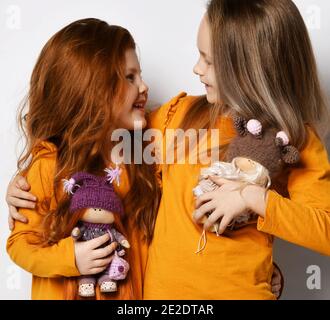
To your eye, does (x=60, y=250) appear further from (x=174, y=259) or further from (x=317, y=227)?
(x=317, y=227)

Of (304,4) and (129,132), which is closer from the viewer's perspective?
(129,132)

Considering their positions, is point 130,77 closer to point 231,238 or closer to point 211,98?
point 211,98

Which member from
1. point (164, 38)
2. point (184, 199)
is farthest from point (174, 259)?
point (164, 38)

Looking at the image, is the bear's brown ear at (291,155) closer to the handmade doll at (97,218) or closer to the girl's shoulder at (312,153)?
the girl's shoulder at (312,153)

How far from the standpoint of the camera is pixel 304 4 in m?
1.63

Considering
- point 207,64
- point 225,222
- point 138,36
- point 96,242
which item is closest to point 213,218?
point 225,222

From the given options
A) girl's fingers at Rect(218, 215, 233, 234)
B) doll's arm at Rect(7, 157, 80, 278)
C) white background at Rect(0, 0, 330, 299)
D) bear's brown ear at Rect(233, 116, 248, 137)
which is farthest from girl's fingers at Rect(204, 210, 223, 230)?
white background at Rect(0, 0, 330, 299)

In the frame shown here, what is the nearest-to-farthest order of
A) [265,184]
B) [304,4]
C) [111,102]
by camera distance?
[265,184], [111,102], [304,4]

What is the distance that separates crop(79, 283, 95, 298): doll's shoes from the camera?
50.6 inches

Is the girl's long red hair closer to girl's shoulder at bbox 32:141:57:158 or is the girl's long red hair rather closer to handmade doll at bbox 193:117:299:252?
girl's shoulder at bbox 32:141:57:158

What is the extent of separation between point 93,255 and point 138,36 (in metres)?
0.62

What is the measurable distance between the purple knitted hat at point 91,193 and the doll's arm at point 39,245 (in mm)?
83

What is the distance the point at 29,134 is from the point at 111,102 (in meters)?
0.20

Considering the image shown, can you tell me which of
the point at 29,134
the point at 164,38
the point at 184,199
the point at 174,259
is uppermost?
the point at 164,38
